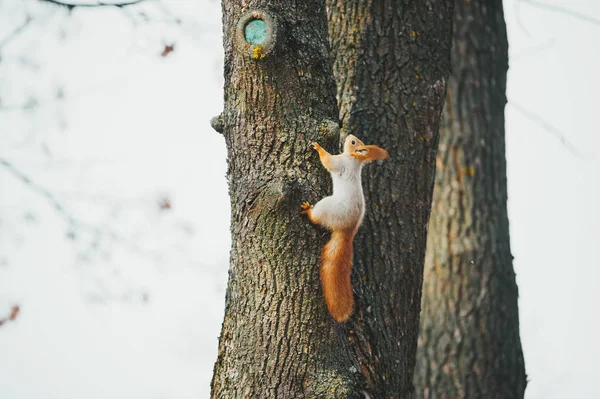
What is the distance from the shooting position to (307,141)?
2.26m

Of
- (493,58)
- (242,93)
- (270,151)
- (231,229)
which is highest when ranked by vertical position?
(493,58)

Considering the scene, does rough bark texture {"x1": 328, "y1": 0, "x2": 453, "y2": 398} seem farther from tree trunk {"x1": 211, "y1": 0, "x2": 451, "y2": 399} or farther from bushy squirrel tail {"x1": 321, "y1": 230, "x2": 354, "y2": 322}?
bushy squirrel tail {"x1": 321, "y1": 230, "x2": 354, "y2": 322}

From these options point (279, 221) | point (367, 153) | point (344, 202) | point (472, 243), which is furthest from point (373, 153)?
point (472, 243)

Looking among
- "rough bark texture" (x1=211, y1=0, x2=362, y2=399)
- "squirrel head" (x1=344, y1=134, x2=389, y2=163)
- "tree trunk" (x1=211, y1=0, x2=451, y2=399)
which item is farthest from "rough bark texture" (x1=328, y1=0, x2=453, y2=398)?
"rough bark texture" (x1=211, y1=0, x2=362, y2=399)

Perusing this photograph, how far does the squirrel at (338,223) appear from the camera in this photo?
7.17 ft

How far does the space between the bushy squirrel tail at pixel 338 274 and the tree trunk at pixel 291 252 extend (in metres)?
0.03

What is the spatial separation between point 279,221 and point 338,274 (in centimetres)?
26

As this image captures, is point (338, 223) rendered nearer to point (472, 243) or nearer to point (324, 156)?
point (324, 156)

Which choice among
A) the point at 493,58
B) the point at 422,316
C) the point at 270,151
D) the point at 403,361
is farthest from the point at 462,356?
the point at 270,151

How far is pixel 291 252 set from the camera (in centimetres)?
217

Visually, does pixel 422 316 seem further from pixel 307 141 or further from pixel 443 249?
pixel 307 141

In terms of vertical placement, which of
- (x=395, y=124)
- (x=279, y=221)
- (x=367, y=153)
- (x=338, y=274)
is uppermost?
(x=395, y=124)

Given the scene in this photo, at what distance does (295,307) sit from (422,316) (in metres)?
1.90

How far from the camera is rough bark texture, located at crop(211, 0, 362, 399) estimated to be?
2.12m
